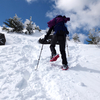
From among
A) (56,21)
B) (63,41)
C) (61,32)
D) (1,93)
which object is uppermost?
(56,21)

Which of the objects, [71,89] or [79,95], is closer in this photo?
[79,95]

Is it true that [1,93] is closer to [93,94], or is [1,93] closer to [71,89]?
[71,89]

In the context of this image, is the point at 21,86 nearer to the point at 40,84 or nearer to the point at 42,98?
the point at 40,84

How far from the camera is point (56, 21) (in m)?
2.98

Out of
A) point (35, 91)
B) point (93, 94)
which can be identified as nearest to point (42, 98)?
point (35, 91)

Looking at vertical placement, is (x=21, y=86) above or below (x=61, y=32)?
below

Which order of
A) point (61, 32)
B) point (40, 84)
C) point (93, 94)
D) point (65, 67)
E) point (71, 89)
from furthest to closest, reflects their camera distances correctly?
point (61, 32) < point (65, 67) < point (40, 84) < point (71, 89) < point (93, 94)

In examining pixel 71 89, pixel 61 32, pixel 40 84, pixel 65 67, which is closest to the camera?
pixel 71 89

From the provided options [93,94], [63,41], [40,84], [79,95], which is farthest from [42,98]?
[63,41]

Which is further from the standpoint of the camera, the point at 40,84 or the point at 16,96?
the point at 40,84

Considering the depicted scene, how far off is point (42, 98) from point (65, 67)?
1.56 meters

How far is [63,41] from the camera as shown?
2945mm

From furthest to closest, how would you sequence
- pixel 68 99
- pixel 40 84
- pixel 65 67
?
1. pixel 65 67
2. pixel 40 84
3. pixel 68 99

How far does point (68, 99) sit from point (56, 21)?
106 inches
